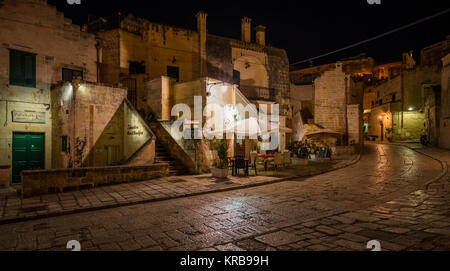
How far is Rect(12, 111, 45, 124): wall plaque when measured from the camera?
12062mm

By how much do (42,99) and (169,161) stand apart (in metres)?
7.09

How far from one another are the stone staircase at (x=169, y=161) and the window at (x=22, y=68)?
6.77 m

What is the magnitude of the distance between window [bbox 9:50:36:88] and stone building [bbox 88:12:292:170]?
157 inches

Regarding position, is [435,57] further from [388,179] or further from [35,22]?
[35,22]

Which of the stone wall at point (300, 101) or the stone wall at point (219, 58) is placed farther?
the stone wall at point (300, 101)

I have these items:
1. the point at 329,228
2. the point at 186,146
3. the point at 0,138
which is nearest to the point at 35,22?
the point at 0,138

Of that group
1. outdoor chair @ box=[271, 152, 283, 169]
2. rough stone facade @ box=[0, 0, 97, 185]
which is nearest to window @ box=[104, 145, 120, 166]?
rough stone facade @ box=[0, 0, 97, 185]

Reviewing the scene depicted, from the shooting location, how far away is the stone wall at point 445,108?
66.5 ft

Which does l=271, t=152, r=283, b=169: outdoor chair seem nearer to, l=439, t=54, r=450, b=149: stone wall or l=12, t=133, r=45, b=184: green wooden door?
l=12, t=133, r=45, b=184: green wooden door

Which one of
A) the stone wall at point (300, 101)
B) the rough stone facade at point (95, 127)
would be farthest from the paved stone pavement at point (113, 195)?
the stone wall at point (300, 101)

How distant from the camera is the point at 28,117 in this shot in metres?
12.4

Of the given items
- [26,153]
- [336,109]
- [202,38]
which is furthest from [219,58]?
[26,153]

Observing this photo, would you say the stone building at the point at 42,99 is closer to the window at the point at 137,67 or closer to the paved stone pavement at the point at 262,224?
the window at the point at 137,67

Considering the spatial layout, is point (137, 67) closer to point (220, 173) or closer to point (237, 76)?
point (237, 76)
